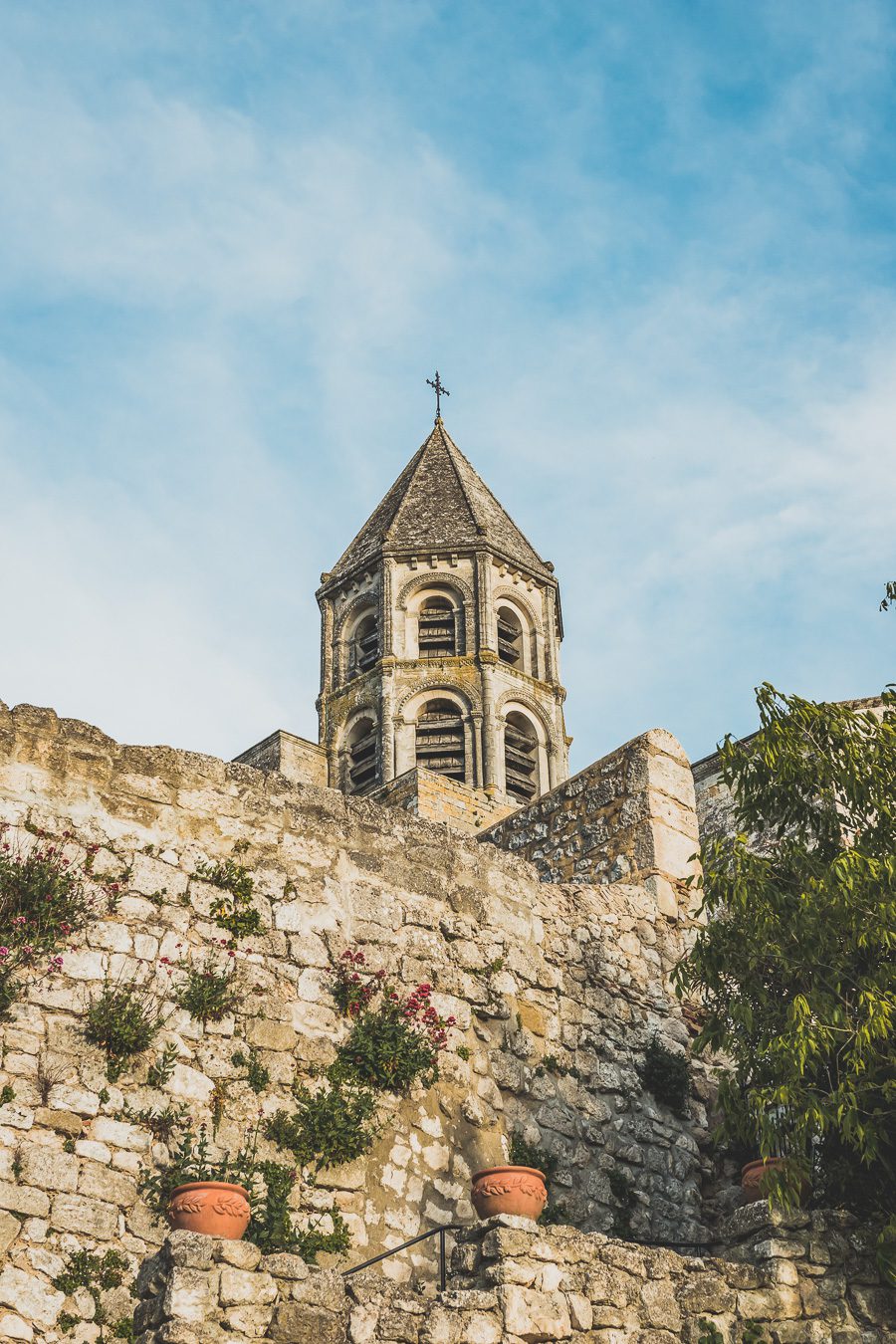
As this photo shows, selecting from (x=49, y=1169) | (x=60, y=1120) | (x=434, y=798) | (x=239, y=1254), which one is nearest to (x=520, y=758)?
(x=434, y=798)

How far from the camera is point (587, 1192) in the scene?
11.1m

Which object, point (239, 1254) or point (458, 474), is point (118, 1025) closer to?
point (239, 1254)

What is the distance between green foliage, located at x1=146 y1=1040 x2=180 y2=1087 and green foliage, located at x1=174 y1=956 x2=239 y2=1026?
1.00 ft

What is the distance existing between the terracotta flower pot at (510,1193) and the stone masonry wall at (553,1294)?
118mm

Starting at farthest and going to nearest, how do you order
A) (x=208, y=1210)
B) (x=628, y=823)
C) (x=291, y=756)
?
1. (x=291, y=756)
2. (x=628, y=823)
3. (x=208, y=1210)

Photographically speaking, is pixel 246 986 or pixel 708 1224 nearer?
pixel 246 986

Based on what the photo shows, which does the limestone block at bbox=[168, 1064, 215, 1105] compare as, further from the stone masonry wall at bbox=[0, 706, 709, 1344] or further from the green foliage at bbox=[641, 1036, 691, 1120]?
the green foliage at bbox=[641, 1036, 691, 1120]

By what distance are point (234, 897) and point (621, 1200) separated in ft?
12.0

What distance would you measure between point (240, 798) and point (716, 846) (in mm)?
3255

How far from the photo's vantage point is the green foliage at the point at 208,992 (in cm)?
959

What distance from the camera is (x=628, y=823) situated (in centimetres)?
1375

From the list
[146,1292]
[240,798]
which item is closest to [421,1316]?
[146,1292]

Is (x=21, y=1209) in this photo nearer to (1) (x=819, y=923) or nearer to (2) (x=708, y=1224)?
(1) (x=819, y=923)

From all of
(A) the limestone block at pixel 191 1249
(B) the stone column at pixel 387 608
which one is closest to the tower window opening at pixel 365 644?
(B) the stone column at pixel 387 608
